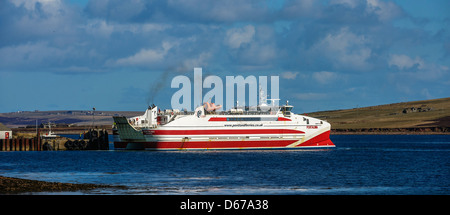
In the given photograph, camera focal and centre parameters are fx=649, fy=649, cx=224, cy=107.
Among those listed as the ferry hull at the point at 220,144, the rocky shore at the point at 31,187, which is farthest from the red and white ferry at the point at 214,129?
the rocky shore at the point at 31,187

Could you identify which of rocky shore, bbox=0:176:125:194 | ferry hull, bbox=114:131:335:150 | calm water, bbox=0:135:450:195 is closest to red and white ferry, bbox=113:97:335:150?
ferry hull, bbox=114:131:335:150

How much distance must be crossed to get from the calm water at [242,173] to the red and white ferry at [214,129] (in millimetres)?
4419

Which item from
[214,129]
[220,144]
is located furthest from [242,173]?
[220,144]

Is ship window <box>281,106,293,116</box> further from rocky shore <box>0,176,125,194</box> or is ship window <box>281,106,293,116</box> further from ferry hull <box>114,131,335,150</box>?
rocky shore <box>0,176,125,194</box>

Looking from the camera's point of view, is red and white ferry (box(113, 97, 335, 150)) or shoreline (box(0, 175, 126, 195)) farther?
red and white ferry (box(113, 97, 335, 150))

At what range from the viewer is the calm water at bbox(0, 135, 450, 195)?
42406 millimetres

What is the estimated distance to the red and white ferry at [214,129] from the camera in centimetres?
8238

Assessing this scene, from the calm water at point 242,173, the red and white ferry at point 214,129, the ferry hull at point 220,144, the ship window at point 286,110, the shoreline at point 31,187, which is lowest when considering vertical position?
the calm water at point 242,173

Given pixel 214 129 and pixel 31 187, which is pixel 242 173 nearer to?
pixel 31 187

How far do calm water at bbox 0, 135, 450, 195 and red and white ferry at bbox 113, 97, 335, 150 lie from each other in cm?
442

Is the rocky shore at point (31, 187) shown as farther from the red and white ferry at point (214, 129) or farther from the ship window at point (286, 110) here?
the ship window at point (286, 110)
